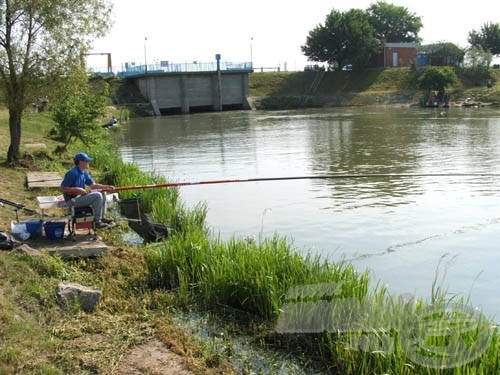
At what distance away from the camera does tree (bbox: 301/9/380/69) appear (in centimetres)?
8538

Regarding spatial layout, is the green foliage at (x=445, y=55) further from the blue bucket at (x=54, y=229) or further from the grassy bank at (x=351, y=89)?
the blue bucket at (x=54, y=229)

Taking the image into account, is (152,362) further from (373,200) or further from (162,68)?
(162,68)

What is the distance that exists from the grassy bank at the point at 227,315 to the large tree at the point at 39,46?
9106 mm

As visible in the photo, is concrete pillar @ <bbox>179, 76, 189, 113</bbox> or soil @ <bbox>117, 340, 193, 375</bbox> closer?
soil @ <bbox>117, 340, 193, 375</bbox>

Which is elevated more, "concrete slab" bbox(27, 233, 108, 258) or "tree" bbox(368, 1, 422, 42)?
"tree" bbox(368, 1, 422, 42)

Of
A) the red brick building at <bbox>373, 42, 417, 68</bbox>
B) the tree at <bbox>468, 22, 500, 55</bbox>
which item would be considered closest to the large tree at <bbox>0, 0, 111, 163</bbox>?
the red brick building at <bbox>373, 42, 417, 68</bbox>

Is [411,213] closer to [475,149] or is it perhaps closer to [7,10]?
Answer: [7,10]

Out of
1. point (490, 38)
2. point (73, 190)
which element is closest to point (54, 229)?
point (73, 190)

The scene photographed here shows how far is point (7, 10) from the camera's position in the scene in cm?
1538

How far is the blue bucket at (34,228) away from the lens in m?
8.70

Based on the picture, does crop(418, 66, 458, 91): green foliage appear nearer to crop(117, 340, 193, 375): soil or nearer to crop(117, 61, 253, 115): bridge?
crop(117, 61, 253, 115): bridge

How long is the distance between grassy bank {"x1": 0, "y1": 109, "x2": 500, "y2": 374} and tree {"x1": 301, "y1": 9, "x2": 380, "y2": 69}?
267 ft

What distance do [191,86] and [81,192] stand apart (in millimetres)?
66553

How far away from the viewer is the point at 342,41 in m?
86.3
